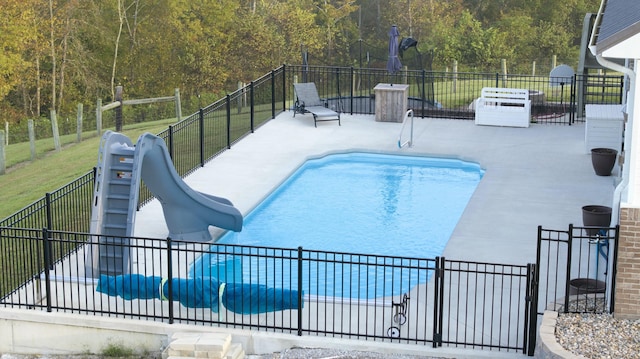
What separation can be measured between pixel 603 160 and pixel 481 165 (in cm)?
324

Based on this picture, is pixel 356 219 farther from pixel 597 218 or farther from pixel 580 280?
pixel 580 280

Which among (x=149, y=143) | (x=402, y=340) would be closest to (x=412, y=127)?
(x=149, y=143)

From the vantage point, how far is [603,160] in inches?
905

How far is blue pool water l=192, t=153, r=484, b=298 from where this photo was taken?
1794 cm

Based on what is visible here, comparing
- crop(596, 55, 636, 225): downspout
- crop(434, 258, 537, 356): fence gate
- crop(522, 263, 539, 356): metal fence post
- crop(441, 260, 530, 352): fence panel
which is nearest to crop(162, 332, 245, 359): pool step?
crop(434, 258, 537, 356): fence gate

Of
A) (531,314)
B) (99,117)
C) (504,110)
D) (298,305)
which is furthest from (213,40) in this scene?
(531,314)

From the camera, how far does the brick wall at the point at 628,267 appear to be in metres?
13.6

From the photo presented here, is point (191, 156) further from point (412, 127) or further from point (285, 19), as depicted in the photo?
point (285, 19)

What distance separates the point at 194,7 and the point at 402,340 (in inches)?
1556

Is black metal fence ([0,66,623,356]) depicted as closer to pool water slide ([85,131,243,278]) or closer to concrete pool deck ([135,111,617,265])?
pool water slide ([85,131,243,278])

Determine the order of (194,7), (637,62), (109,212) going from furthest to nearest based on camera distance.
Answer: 1. (194,7)
2. (109,212)
3. (637,62)

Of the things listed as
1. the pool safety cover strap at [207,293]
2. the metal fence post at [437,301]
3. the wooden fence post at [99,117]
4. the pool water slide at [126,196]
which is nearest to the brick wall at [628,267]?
the metal fence post at [437,301]

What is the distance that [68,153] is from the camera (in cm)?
3872

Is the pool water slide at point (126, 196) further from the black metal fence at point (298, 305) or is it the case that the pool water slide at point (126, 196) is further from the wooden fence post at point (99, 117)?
the wooden fence post at point (99, 117)
